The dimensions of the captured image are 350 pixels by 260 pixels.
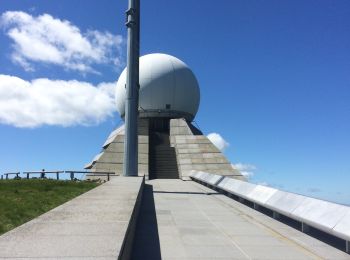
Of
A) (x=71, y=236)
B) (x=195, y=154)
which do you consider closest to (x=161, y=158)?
(x=195, y=154)

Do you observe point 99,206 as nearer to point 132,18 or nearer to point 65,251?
point 65,251

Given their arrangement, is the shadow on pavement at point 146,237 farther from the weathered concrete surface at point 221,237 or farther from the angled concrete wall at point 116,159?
the angled concrete wall at point 116,159

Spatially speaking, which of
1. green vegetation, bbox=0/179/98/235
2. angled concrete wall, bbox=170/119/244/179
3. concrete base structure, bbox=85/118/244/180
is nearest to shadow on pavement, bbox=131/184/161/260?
green vegetation, bbox=0/179/98/235

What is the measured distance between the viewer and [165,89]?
42.7m

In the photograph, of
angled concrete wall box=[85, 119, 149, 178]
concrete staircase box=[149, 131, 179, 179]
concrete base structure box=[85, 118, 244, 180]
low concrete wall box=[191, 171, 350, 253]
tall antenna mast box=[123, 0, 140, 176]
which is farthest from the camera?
concrete staircase box=[149, 131, 179, 179]

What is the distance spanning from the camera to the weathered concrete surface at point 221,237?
7.35 m

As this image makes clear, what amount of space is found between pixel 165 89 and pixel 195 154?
11.2 metres

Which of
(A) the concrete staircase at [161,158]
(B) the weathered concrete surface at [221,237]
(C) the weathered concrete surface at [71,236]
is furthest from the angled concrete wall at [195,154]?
(C) the weathered concrete surface at [71,236]

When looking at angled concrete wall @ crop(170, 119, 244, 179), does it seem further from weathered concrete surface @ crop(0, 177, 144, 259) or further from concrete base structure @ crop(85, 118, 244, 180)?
weathered concrete surface @ crop(0, 177, 144, 259)

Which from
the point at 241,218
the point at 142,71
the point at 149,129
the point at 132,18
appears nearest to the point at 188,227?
the point at 241,218

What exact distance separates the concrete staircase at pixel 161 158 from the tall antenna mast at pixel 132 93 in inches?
331

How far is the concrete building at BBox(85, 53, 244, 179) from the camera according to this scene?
104 ft

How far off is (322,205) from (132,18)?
16932 mm

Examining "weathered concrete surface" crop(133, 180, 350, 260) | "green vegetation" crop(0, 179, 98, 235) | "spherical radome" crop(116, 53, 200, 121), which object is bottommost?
"weathered concrete surface" crop(133, 180, 350, 260)
